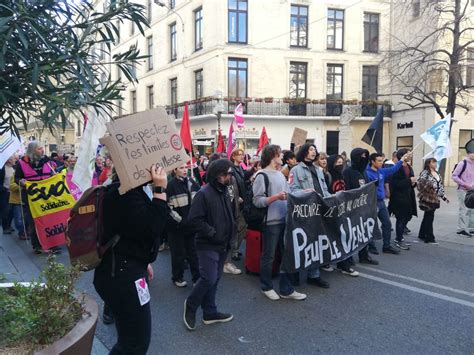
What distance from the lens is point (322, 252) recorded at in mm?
5297

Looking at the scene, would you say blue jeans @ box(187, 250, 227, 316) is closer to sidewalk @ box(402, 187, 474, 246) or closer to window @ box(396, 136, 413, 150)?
sidewalk @ box(402, 187, 474, 246)

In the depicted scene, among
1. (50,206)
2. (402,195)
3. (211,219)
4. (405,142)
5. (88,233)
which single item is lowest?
(50,206)

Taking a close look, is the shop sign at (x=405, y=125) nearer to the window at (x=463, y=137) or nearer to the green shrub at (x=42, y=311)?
the window at (x=463, y=137)

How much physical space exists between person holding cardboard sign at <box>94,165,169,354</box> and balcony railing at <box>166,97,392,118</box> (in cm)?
2298

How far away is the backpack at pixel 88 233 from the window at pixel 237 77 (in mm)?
23771

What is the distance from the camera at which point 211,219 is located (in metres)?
4.06

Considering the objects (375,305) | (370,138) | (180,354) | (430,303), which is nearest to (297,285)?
(375,305)

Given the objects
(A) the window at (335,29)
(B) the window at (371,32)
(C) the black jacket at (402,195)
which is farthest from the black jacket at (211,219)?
(B) the window at (371,32)

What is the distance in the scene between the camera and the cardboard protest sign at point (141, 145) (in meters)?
2.52

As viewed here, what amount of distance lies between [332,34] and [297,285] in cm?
2485

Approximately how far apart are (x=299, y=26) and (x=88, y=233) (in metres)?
26.4

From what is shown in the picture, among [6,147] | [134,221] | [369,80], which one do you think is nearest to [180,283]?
[134,221]

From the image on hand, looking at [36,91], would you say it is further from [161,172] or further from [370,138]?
[370,138]

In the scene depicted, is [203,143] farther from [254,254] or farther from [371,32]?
[254,254]
